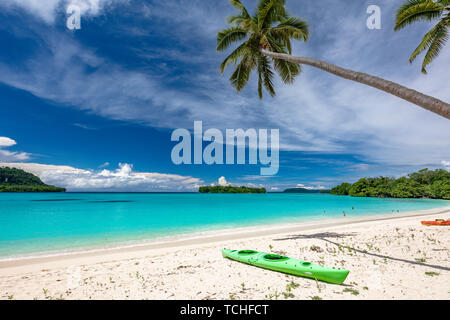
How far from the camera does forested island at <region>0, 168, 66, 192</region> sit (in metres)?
101

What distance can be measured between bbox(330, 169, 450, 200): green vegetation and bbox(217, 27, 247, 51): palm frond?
240 ft

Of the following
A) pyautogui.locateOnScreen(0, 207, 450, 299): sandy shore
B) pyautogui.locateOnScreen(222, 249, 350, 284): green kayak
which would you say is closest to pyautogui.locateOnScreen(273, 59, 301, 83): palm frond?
pyautogui.locateOnScreen(0, 207, 450, 299): sandy shore

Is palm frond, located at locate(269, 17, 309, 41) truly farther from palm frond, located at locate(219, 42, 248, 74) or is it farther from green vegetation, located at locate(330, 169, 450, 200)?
green vegetation, located at locate(330, 169, 450, 200)

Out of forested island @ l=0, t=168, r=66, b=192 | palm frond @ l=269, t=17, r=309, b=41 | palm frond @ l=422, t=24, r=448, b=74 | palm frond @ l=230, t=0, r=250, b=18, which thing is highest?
palm frond @ l=230, t=0, r=250, b=18

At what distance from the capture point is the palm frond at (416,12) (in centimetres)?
654

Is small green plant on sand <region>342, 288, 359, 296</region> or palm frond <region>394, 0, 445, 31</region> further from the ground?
palm frond <region>394, 0, 445, 31</region>

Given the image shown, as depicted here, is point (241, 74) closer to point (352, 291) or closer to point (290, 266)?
point (290, 266)

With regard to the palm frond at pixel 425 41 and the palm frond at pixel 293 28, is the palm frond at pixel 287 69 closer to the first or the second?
the palm frond at pixel 293 28

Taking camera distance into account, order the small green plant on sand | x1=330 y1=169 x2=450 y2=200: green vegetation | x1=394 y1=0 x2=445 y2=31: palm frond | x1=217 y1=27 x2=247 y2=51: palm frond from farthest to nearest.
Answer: x1=330 y1=169 x2=450 y2=200: green vegetation < x1=217 y1=27 x2=247 y2=51: palm frond < x1=394 y1=0 x2=445 y2=31: palm frond < the small green plant on sand

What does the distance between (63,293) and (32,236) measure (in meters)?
11.6

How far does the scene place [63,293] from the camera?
4078 millimetres

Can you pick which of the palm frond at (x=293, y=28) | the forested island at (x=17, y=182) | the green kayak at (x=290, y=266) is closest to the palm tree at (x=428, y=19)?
the palm frond at (x=293, y=28)
